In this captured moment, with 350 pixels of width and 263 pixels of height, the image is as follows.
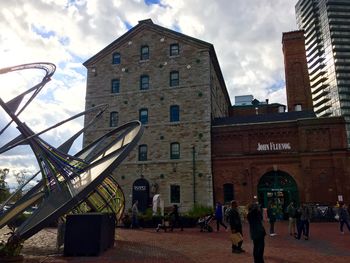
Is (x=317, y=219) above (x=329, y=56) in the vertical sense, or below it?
below

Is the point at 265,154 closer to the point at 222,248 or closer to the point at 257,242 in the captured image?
the point at 222,248

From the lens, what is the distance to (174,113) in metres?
31.3

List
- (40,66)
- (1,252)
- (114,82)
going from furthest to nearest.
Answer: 1. (114,82)
2. (40,66)
3. (1,252)

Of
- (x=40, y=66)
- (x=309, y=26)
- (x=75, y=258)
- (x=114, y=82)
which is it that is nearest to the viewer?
(x=75, y=258)

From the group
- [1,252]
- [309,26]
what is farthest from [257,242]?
[309,26]

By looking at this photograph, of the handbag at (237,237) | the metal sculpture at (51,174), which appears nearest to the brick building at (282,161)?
the metal sculpture at (51,174)

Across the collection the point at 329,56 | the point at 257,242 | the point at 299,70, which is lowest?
the point at 257,242

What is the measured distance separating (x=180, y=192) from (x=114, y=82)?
13.9m

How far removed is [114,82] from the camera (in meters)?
34.3

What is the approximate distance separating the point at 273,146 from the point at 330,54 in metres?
91.9

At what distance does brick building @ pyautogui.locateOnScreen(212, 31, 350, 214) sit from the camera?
26.7m

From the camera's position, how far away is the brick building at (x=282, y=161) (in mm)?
26672

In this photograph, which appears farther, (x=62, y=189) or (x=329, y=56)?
(x=329, y=56)

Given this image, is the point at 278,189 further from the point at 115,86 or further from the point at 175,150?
the point at 115,86
